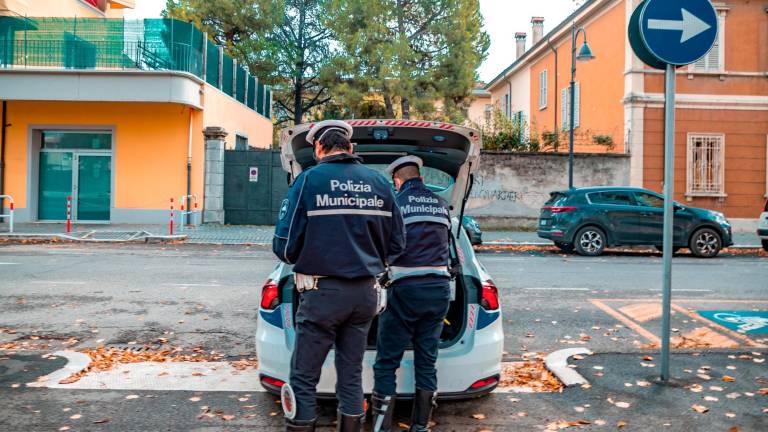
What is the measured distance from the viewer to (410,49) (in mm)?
28828

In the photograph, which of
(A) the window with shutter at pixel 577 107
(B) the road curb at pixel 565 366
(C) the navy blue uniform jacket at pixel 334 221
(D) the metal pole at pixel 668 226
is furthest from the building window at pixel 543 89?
(C) the navy blue uniform jacket at pixel 334 221

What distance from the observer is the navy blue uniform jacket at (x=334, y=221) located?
352 centimetres

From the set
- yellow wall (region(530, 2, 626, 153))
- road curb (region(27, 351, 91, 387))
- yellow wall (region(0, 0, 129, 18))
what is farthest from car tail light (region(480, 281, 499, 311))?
yellow wall (region(0, 0, 129, 18))

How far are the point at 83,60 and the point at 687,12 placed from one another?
19.7m

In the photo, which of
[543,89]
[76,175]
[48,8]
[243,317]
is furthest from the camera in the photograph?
[543,89]

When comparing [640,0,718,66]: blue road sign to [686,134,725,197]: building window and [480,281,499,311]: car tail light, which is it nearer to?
[480,281,499,311]: car tail light

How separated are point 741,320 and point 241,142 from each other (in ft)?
76.6

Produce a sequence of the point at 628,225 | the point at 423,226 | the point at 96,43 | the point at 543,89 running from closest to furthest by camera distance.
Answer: the point at 423,226 → the point at 628,225 → the point at 96,43 → the point at 543,89

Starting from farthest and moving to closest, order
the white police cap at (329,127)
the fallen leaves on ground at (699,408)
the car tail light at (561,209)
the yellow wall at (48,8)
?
the yellow wall at (48,8) < the car tail light at (561,209) < the fallen leaves on ground at (699,408) < the white police cap at (329,127)

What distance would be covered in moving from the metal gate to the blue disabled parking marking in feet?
53.6

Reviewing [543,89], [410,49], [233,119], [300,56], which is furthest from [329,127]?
[300,56]

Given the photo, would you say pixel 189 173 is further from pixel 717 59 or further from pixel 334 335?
pixel 334 335

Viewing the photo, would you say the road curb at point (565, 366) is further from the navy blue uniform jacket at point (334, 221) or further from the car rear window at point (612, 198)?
the car rear window at point (612, 198)

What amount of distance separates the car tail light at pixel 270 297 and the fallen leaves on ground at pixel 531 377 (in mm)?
1959
